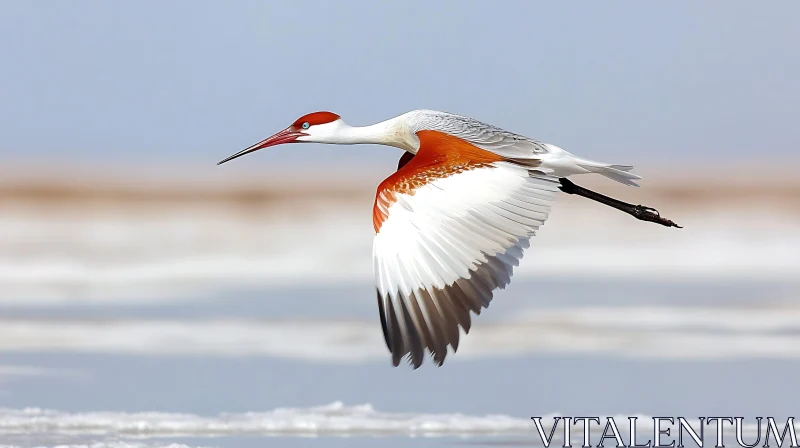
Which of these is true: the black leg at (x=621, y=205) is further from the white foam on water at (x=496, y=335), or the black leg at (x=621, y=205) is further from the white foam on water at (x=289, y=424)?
the white foam on water at (x=496, y=335)

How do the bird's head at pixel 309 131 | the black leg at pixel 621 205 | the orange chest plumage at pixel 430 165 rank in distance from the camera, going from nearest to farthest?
1. the orange chest plumage at pixel 430 165
2. the bird's head at pixel 309 131
3. the black leg at pixel 621 205

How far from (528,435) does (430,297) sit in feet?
7.64

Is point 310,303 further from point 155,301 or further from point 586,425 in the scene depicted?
point 586,425

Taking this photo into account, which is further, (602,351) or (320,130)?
(602,351)

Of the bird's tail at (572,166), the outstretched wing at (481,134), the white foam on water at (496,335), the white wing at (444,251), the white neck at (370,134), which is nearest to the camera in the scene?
the white wing at (444,251)

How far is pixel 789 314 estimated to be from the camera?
47.6 feet

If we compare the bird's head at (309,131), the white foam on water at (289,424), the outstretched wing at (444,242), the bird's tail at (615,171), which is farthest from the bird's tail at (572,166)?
the white foam on water at (289,424)

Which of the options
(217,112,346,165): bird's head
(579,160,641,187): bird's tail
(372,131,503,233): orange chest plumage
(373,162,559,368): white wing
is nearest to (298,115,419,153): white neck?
(217,112,346,165): bird's head

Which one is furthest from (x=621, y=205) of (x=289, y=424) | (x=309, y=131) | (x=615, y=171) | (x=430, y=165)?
(x=289, y=424)

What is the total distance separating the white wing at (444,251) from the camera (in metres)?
7.90

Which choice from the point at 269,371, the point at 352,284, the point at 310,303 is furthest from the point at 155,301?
the point at 269,371

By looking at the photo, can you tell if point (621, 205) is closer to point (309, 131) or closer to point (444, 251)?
point (309, 131)

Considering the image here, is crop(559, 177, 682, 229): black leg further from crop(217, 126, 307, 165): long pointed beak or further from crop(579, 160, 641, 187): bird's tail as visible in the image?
crop(217, 126, 307, 165): long pointed beak

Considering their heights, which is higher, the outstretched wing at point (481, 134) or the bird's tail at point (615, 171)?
the outstretched wing at point (481, 134)
